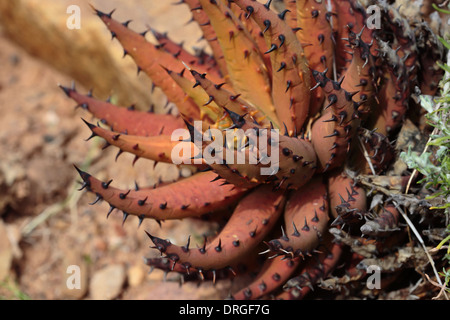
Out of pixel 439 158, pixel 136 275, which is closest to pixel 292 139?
pixel 439 158

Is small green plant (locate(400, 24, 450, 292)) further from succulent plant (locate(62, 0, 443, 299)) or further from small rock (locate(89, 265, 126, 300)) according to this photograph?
small rock (locate(89, 265, 126, 300))

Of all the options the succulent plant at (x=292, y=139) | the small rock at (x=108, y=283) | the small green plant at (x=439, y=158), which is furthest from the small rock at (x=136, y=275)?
the small green plant at (x=439, y=158)

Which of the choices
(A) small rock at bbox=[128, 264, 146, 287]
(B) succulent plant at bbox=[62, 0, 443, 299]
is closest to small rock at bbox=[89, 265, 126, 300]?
(A) small rock at bbox=[128, 264, 146, 287]

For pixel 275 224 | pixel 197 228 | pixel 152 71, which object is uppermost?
pixel 152 71

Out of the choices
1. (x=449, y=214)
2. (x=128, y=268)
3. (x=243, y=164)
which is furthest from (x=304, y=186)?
(x=128, y=268)

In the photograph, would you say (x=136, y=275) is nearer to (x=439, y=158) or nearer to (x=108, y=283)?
(x=108, y=283)

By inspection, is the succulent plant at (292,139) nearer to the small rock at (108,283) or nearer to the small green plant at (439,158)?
the small green plant at (439,158)

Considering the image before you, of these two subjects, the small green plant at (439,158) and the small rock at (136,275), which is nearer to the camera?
the small green plant at (439,158)

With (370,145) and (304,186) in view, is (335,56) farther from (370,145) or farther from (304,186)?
(304,186)
